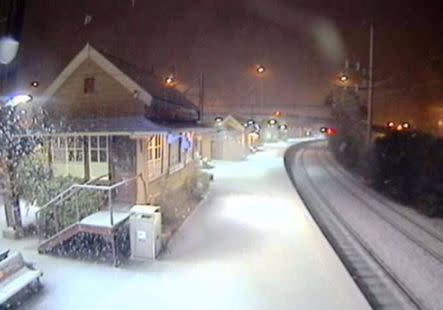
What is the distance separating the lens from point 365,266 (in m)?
9.58

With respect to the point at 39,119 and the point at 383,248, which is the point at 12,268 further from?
the point at 383,248

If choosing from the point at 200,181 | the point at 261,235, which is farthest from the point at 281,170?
the point at 261,235

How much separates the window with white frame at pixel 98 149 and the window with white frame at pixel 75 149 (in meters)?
0.41

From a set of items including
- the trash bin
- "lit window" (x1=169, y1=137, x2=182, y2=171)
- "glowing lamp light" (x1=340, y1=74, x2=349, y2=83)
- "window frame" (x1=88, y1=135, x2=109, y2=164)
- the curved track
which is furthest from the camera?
"glowing lamp light" (x1=340, y1=74, x2=349, y2=83)

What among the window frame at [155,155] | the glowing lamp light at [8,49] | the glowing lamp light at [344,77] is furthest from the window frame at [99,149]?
the glowing lamp light at [344,77]

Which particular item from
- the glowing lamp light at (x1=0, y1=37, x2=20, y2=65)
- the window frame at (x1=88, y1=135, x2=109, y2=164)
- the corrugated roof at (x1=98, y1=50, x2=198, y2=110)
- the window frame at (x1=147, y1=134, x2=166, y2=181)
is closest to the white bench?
the glowing lamp light at (x1=0, y1=37, x2=20, y2=65)

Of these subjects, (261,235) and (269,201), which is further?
(269,201)

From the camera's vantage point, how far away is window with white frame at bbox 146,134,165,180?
A: 45.3 feet

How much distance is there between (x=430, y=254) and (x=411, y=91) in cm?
2199

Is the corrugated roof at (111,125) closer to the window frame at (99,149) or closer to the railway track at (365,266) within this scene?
the window frame at (99,149)

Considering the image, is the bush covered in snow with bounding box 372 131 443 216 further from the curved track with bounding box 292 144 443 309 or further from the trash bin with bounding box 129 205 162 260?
the trash bin with bounding box 129 205 162 260

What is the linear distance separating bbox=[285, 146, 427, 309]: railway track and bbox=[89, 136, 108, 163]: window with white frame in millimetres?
7556

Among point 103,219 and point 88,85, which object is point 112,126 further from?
point 103,219

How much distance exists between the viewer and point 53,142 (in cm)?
1392
